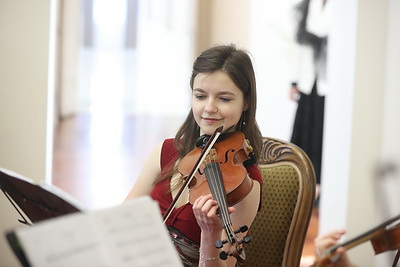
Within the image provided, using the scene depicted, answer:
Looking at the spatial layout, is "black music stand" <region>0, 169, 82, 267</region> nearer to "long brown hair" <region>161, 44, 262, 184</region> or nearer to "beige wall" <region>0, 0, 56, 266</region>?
"long brown hair" <region>161, 44, 262, 184</region>

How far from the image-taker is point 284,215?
1803mm

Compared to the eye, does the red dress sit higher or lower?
lower

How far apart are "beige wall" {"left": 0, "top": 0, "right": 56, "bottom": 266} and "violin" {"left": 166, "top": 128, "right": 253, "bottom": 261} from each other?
136cm

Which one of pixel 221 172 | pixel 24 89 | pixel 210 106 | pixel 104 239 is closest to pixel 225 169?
pixel 221 172

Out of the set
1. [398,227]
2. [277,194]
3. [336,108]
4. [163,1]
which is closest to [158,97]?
[163,1]

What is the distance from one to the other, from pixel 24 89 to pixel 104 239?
2127 mm

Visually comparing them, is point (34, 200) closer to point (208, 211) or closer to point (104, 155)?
point (208, 211)

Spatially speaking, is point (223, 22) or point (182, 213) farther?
point (223, 22)

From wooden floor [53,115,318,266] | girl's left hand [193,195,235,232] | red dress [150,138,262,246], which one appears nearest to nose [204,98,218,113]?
red dress [150,138,262,246]

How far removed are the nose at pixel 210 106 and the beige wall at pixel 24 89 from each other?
138cm

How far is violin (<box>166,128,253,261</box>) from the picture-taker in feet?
4.76

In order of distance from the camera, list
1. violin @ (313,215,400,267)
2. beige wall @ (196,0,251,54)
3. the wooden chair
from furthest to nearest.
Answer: beige wall @ (196,0,251,54) → the wooden chair → violin @ (313,215,400,267)

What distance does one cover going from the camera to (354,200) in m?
3.38

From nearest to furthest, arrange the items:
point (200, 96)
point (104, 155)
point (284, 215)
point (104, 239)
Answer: point (104, 239)
point (200, 96)
point (284, 215)
point (104, 155)
